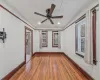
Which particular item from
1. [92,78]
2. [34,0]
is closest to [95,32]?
[92,78]

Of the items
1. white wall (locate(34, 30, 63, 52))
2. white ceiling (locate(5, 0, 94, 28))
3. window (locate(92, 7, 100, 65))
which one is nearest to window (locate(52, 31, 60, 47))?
white wall (locate(34, 30, 63, 52))

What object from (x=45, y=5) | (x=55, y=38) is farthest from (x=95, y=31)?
(x=55, y=38)

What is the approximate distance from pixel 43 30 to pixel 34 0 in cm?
612

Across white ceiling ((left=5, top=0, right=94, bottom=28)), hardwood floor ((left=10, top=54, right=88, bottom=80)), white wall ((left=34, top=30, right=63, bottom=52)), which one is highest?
white ceiling ((left=5, top=0, right=94, bottom=28))

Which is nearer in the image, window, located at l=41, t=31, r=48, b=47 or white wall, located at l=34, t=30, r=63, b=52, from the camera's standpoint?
white wall, located at l=34, t=30, r=63, b=52

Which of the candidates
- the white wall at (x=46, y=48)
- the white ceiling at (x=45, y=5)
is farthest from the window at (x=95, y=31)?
the white wall at (x=46, y=48)

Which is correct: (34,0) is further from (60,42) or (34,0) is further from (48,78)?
(60,42)

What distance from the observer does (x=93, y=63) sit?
2762 millimetres

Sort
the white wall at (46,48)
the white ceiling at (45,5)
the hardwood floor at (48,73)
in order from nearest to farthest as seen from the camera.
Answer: the white ceiling at (45,5)
the hardwood floor at (48,73)
the white wall at (46,48)

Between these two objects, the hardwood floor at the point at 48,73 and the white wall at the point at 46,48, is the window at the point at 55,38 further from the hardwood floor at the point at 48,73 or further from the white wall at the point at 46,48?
the hardwood floor at the point at 48,73

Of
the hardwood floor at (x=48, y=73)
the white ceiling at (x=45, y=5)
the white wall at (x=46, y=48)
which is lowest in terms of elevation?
the hardwood floor at (x=48, y=73)

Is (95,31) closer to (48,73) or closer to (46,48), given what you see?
(48,73)

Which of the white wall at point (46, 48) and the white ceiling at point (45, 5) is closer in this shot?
the white ceiling at point (45, 5)

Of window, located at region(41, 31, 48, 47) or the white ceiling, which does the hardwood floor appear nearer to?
the white ceiling
